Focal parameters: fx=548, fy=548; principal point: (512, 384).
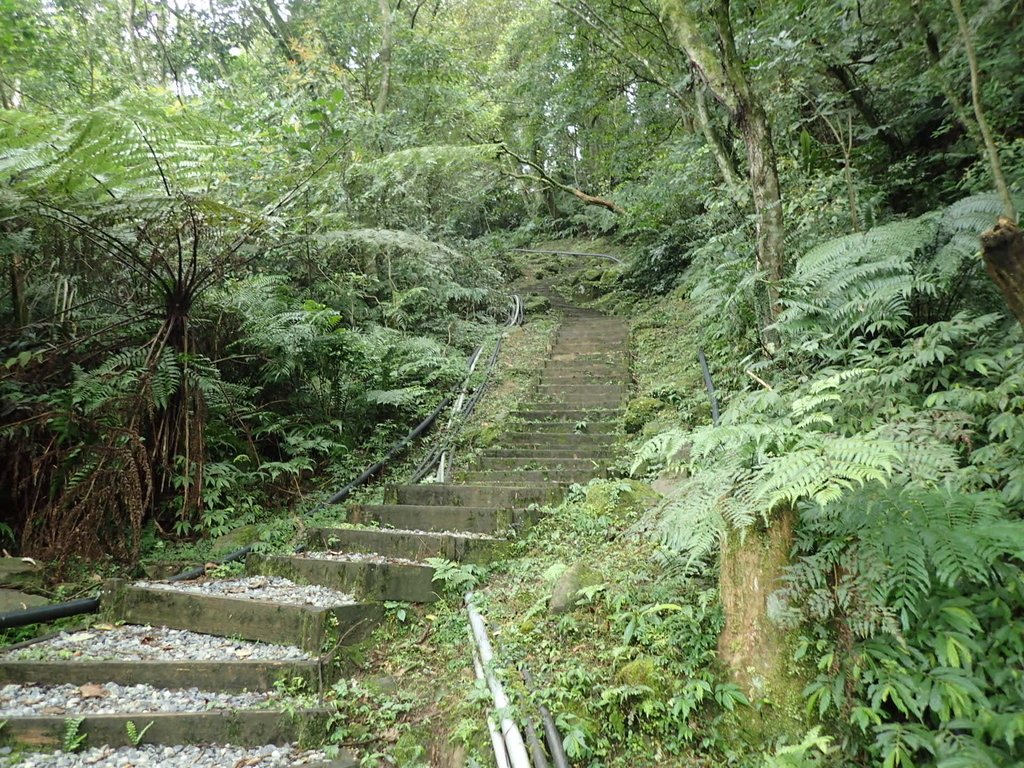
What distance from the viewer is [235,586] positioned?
380cm

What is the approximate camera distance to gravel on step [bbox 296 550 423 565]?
3982 millimetres

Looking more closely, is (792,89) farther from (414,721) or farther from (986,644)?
(414,721)

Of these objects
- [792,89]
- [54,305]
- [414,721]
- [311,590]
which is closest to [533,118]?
[792,89]

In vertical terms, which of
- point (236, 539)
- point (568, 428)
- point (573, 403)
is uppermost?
point (573, 403)

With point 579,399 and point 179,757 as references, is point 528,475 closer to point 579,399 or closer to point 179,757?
point 579,399

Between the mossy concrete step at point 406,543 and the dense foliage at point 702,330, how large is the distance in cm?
97

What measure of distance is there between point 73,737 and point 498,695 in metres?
1.99

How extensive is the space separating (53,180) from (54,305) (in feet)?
3.55

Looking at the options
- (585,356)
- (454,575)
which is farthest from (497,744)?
(585,356)

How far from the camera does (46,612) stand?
3.20m

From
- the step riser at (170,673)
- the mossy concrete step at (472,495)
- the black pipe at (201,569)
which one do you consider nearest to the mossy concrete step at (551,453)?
the mossy concrete step at (472,495)

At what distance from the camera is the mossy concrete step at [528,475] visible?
5305 mm

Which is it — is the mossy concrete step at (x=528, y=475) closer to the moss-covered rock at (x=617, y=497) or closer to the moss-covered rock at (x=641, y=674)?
the moss-covered rock at (x=617, y=497)

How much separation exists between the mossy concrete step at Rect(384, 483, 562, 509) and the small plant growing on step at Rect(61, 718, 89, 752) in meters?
2.68
